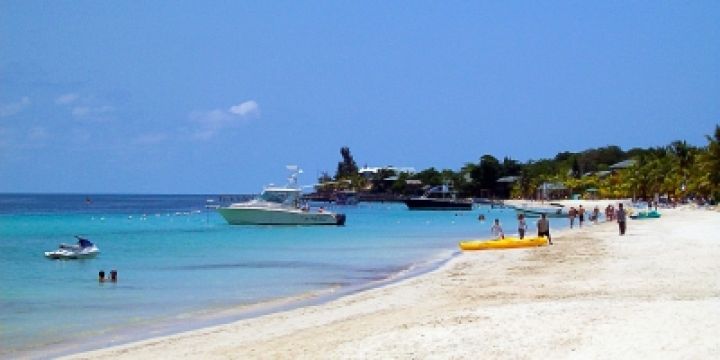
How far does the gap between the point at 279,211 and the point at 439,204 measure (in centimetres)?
5498

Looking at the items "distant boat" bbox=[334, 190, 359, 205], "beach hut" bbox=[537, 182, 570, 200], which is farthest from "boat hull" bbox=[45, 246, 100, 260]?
"distant boat" bbox=[334, 190, 359, 205]

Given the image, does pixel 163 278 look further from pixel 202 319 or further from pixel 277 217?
pixel 277 217

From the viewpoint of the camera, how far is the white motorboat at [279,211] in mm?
65750

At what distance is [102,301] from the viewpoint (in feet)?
69.3

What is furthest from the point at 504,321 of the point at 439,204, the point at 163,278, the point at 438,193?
the point at 438,193

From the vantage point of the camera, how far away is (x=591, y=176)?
135 m

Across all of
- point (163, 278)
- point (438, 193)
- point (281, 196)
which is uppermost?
point (438, 193)

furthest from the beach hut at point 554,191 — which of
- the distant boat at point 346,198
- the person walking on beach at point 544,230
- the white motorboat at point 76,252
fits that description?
the white motorboat at point 76,252

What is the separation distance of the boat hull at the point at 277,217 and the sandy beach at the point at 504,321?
42.9 meters

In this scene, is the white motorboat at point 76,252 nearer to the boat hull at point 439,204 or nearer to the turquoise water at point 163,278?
the turquoise water at point 163,278

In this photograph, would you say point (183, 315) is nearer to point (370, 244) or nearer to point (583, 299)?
point (583, 299)

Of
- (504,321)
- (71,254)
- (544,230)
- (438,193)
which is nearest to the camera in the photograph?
(504,321)

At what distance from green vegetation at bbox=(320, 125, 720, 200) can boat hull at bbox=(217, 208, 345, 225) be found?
3175cm

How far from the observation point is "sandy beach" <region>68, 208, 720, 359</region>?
10586 millimetres
